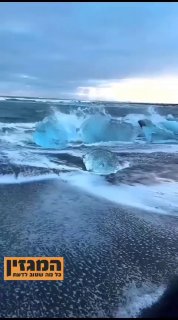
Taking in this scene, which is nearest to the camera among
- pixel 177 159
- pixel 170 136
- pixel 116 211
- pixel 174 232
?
pixel 174 232

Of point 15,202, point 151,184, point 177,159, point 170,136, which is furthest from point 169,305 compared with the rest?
point 170,136

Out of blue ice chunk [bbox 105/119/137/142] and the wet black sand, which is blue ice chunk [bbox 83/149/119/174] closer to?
the wet black sand

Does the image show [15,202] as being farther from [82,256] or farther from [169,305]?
[169,305]

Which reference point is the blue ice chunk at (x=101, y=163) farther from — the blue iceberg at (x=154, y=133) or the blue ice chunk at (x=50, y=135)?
the blue iceberg at (x=154, y=133)

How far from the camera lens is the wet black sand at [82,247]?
105 inches

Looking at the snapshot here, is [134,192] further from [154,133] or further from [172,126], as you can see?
[172,126]

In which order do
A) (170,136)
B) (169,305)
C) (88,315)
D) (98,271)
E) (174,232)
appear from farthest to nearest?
(170,136) → (174,232) → (98,271) → (169,305) → (88,315)

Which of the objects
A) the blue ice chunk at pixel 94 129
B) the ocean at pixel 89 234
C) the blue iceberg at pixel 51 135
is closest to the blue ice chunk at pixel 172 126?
the blue ice chunk at pixel 94 129

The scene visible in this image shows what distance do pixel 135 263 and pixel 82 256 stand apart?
1.69ft

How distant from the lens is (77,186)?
625 centimetres

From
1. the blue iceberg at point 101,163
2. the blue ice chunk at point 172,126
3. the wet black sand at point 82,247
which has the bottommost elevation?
the wet black sand at point 82,247

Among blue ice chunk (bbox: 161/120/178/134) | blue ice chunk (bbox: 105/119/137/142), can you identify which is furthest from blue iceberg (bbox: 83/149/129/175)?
blue ice chunk (bbox: 161/120/178/134)

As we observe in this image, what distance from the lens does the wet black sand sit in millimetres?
2658

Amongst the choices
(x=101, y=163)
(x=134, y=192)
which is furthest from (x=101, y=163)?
(x=134, y=192)
